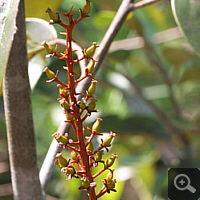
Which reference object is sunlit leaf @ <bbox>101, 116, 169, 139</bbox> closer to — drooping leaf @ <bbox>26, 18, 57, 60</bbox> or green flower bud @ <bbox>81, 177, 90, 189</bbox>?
drooping leaf @ <bbox>26, 18, 57, 60</bbox>

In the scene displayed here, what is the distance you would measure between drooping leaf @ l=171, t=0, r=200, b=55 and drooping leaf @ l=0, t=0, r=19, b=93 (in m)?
0.23

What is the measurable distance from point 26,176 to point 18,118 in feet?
0.21

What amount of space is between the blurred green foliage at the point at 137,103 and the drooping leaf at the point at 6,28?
60cm

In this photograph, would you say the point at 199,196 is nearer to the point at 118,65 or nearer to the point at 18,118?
the point at 18,118

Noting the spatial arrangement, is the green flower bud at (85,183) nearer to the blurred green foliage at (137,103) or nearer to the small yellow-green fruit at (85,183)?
the small yellow-green fruit at (85,183)

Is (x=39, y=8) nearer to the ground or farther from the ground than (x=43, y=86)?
farther from the ground

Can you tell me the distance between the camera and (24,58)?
36cm

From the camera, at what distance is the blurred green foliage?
104cm

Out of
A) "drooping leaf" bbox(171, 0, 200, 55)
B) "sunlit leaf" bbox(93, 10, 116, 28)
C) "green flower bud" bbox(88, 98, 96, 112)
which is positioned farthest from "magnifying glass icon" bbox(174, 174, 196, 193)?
"sunlit leaf" bbox(93, 10, 116, 28)

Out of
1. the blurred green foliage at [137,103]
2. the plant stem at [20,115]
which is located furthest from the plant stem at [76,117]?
the blurred green foliage at [137,103]

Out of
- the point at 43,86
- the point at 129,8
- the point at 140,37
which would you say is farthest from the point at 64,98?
the point at 140,37

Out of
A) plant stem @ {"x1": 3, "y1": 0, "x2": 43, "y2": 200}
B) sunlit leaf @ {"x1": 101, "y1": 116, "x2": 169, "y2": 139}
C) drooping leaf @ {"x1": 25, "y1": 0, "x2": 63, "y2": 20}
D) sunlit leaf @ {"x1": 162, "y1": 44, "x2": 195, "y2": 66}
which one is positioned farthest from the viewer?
sunlit leaf @ {"x1": 162, "y1": 44, "x2": 195, "y2": 66}

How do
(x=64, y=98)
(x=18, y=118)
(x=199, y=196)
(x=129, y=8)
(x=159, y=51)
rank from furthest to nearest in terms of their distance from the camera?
(x=159, y=51) → (x=199, y=196) → (x=129, y=8) → (x=18, y=118) → (x=64, y=98)

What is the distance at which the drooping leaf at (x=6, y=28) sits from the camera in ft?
0.81
